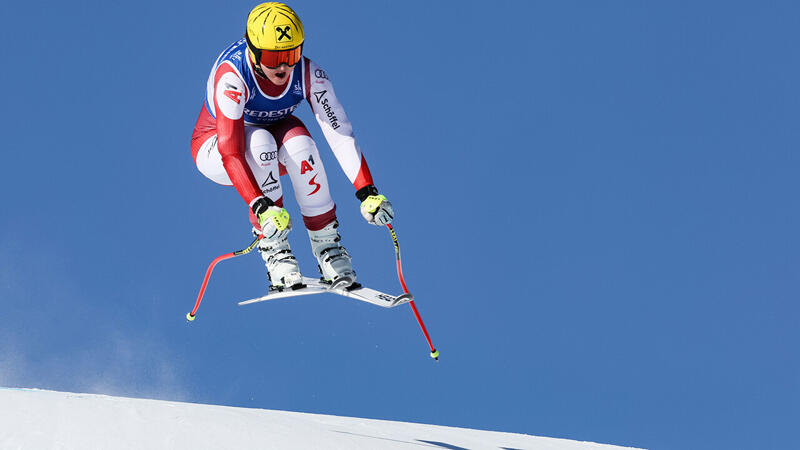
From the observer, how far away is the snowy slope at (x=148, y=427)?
8.72 metres

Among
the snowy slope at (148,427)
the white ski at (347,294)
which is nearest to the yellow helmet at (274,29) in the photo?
the white ski at (347,294)

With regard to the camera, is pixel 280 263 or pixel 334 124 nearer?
pixel 334 124

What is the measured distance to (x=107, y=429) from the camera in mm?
9008

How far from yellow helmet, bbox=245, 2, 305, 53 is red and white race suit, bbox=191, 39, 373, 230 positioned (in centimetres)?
31

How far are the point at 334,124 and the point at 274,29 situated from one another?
1.14m

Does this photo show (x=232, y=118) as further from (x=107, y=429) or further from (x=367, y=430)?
(x=367, y=430)

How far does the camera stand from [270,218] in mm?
10117

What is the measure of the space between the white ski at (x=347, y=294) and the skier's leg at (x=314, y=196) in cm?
17

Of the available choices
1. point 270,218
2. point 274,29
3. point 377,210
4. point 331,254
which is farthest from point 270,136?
point 331,254

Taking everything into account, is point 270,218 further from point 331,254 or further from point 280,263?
point 331,254

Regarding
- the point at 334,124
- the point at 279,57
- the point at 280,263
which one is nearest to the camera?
the point at 279,57

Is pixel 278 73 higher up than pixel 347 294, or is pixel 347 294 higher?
pixel 278 73

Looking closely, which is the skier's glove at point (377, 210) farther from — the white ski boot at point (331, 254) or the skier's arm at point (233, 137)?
the skier's arm at point (233, 137)

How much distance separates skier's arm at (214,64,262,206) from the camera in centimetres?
1023
